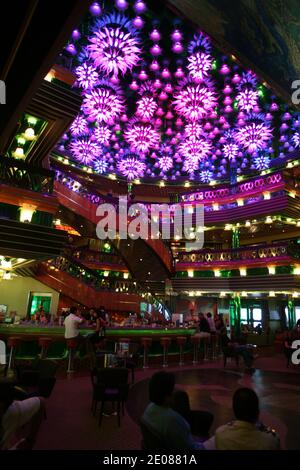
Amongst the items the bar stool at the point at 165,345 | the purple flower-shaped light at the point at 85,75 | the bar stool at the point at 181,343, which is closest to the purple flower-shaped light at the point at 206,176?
the purple flower-shaped light at the point at 85,75

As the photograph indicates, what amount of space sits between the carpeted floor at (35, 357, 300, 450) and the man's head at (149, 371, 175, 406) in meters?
1.89

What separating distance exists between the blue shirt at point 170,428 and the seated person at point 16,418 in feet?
4.19

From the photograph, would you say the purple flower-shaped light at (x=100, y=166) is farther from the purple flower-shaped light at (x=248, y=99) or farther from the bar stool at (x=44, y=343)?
the bar stool at (x=44, y=343)

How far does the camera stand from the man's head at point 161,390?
112 inches

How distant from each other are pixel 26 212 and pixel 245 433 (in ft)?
31.0

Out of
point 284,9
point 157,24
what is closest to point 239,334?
point 284,9

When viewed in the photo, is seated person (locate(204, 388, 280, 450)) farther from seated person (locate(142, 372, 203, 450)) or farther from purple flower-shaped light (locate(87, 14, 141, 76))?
purple flower-shaped light (locate(87, 14, 141, 76))

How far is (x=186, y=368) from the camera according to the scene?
1123cm

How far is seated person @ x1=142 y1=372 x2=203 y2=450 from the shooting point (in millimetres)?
2586

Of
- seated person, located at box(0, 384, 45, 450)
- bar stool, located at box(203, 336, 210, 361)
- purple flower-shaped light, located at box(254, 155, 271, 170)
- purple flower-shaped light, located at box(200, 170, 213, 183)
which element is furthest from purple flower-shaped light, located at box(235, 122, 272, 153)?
seated person, located at box(0, 384, 45, 450)

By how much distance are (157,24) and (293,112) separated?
1082 cm

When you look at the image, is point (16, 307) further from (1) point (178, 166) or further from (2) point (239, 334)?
(1) point (178, 166)

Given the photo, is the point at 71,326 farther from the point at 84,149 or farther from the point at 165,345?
the point at 84,149

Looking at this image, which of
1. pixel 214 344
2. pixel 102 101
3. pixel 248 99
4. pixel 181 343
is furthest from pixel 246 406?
pixel 248 99
